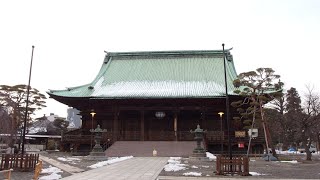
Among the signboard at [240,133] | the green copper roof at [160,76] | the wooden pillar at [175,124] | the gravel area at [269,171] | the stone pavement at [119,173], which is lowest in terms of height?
the gravel area at [269,171]

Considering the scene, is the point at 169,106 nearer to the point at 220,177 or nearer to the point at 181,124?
the point at 181,124

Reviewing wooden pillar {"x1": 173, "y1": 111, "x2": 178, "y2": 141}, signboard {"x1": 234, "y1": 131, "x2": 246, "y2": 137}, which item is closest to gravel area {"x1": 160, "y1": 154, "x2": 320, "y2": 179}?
signboard {"x1": 234, "y1": 131, "x2": 246, "y2": 137}

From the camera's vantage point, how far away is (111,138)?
37.4 meters

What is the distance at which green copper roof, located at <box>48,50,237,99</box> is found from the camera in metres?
39.2

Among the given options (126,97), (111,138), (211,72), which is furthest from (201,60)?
(111,138)

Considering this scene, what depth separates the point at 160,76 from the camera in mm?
44406

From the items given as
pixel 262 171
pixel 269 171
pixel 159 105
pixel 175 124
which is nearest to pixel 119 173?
pixel 262 171

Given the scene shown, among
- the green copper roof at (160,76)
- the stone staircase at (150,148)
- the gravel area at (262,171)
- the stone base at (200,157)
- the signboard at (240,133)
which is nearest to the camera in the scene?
the gravel area at (262,171)

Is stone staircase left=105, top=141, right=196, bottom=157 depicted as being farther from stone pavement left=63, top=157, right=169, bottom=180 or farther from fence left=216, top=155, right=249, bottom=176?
fence left=216, top=155, right=249, bottom=176

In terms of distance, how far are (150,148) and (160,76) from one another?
12988 mm

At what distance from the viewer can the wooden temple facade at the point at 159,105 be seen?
37438 millimetres

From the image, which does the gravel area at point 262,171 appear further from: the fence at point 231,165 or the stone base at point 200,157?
the stone base at point 200,157

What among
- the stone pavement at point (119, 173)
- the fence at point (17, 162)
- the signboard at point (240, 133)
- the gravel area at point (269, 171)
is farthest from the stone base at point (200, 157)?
the fence at point (17, 162)

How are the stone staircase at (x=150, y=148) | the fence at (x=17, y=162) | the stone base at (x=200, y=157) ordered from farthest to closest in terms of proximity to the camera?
the stone staircase at (x=150, y=148)
the stone base at (x=200, y=157)
the fence at (x=17, y=162)
